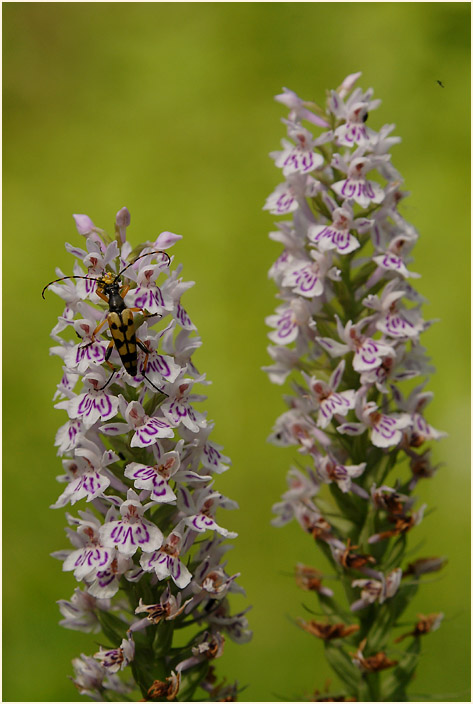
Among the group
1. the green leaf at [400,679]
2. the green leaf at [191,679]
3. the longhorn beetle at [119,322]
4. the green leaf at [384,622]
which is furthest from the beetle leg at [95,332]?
the green leaf at [400,679]

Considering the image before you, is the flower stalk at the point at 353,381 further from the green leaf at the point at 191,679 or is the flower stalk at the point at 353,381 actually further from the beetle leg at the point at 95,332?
the beetle leg at the point at 95,332

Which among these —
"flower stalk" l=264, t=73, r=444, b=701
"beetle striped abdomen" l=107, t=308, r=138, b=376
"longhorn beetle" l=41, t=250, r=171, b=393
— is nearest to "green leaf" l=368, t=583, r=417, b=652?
"flower stalk" l=264, t=73, r=444, b=701

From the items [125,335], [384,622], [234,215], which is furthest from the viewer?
[234,215]

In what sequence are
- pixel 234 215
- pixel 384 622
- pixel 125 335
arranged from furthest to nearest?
pixel 234 215 → pixel 384 622 → pixel 125 335

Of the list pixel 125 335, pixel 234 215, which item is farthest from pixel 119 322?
pixel 234 215

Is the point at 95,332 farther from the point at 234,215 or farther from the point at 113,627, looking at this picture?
the point at 234,215

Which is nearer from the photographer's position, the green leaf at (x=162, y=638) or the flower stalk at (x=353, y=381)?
the green leaf at (x=162, y=638)

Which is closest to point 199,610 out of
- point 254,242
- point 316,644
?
point 316,644
